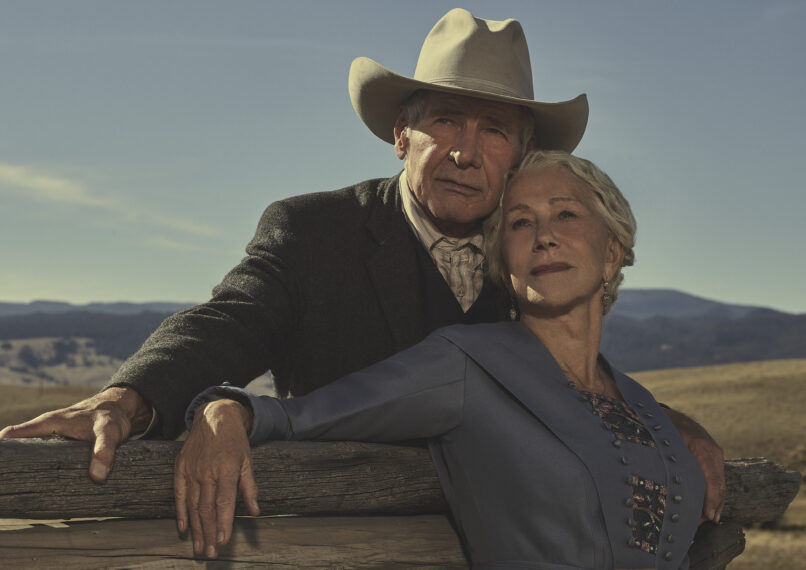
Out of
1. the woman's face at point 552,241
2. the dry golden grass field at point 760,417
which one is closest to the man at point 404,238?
the woman's face at point 552,241

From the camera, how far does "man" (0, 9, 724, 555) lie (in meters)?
3.17

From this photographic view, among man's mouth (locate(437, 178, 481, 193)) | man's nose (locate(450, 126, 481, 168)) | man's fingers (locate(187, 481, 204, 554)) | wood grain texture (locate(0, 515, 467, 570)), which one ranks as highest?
man's nose (locate(450, 126, 481, 168))

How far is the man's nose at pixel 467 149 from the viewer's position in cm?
329

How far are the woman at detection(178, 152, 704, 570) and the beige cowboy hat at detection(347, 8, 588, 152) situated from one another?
2.15ft

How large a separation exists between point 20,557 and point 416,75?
8.01ft

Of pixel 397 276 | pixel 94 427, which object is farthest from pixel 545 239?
pixel 94 427

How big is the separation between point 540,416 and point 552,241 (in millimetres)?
553

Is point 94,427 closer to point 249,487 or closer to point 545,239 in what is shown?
point 249,487

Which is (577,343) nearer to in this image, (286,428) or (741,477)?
(286,428)

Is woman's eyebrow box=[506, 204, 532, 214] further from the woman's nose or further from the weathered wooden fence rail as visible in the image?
the weathered wooden fence rail

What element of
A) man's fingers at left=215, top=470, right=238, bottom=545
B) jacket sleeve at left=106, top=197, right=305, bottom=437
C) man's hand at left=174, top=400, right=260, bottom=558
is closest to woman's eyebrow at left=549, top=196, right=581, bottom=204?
jacket sleeve at left=106, top=197, right=305, bottom=437

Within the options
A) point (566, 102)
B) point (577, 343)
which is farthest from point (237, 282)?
point (566, 102)

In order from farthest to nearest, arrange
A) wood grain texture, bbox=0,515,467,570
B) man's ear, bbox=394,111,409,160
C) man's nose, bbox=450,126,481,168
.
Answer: man's ear, bbox=394,111,409,160 < man's nose, bbox=450,126,481,168 < wood grain texture, bbox=0,515,467,570

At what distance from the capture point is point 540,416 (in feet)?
8.34
